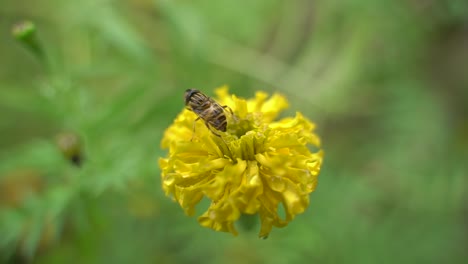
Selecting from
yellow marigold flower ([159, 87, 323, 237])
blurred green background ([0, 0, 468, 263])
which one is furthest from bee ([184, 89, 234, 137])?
blurred green background ([0, 0, 468, 263])

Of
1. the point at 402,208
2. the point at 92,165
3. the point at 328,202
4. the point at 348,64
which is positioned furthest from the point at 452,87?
the point at 92,165

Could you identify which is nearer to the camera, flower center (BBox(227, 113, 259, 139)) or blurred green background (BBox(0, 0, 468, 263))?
flower center (BBox(227, 113, 259, 139))

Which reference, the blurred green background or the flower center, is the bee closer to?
the flower center

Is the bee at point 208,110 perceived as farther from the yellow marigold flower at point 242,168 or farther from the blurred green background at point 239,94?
the blurred green background at point 239,94

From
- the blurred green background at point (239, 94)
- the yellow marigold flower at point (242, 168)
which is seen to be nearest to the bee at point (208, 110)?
the yellow marigold flower at point (242, 168)

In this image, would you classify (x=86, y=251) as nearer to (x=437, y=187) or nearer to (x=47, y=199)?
(x=47, y=199)

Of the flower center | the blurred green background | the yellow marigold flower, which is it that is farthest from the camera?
the blurred green background
